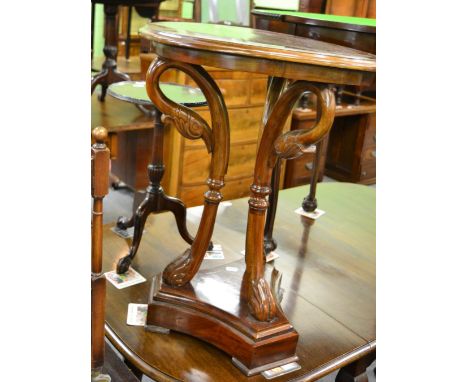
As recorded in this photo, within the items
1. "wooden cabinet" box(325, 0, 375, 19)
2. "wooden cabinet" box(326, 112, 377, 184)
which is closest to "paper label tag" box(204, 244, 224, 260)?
"wooden cabinet" box(326, 112, 377, 184)

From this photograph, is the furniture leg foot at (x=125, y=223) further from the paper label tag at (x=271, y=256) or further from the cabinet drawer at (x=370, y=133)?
the cabinet drawer at (x=370, y=133)

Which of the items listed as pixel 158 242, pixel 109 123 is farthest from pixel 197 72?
pixel 109 123

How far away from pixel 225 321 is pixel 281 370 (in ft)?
0.50

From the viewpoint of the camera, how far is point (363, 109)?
3.72 metres

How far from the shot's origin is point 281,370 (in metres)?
1.14

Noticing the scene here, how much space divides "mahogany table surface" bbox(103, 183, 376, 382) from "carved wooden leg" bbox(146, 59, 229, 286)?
0.50ft

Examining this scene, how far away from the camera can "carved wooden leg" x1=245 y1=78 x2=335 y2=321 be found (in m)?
1.01

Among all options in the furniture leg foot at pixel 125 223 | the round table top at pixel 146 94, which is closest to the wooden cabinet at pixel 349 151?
the round table top at pixel 146 94

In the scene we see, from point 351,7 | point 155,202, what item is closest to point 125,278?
point 155,202

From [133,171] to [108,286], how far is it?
173 centimetres

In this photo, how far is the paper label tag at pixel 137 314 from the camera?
4.13 feet

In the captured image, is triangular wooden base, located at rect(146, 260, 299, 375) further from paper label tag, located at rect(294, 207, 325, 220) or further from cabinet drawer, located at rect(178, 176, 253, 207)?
cabinet drawer, located at rect(178, 176, 253, 207)

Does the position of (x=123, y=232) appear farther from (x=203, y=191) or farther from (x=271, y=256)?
(x=203, y=191)
